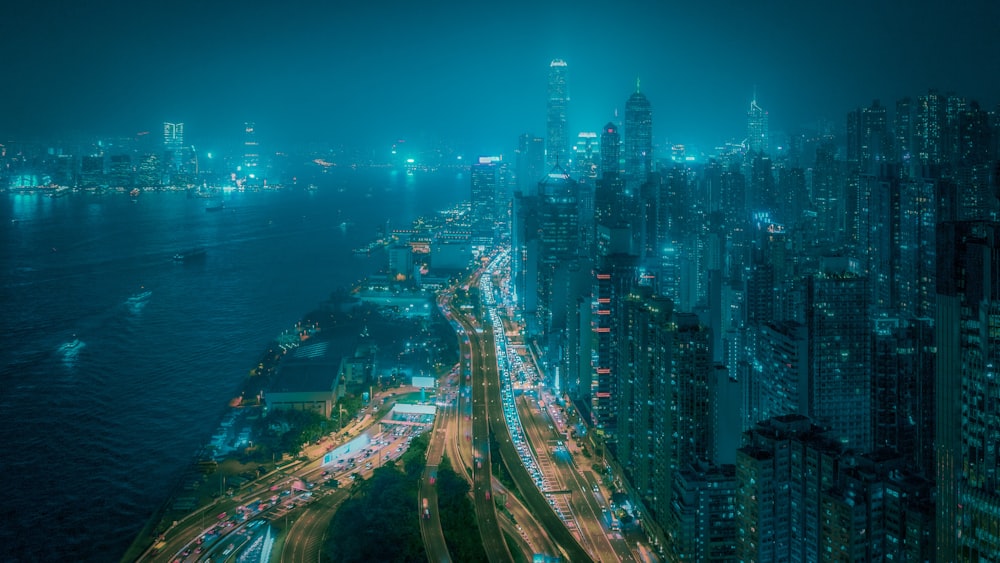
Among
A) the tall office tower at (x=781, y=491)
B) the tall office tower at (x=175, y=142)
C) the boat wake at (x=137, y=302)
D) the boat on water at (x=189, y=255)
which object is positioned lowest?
the tall office tower at (x=781, y=491)

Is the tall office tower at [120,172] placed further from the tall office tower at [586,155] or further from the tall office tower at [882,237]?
the tall office tower at [882,237]

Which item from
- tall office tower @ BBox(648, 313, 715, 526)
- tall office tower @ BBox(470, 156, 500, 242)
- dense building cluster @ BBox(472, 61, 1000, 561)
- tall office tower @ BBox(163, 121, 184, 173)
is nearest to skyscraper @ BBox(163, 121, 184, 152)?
tall office tower @ BBox(163, 121, 184, 173)

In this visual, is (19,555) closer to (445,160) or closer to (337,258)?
(337,258)

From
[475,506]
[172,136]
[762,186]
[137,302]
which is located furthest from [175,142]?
[475,506]

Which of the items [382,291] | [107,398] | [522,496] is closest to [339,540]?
[522,496]

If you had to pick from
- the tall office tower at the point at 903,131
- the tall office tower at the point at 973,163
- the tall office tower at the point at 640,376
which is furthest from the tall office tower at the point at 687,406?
A: the tall office tower at the point at 903,131

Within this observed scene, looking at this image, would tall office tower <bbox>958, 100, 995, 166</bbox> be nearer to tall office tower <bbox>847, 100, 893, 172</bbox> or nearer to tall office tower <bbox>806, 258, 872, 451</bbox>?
tall office tower <bbox>847, 100, 893, 172</bbox>
